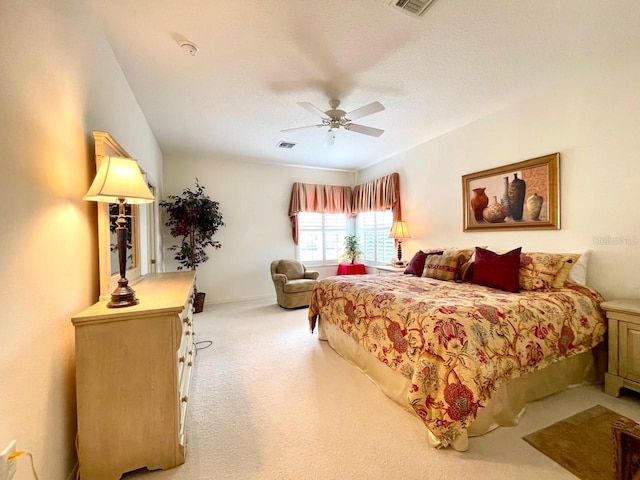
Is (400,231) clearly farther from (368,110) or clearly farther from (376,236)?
(368,110)

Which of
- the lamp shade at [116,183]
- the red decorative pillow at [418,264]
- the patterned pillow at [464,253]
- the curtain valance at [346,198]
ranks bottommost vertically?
the red decorative pillow at [418,264]

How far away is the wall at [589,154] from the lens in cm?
239

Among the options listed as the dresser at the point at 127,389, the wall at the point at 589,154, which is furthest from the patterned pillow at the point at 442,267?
the dresser at the point at 127,389

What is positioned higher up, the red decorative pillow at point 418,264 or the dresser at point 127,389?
the red decorative pillow at point 418,264

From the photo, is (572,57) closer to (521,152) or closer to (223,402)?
(521,152)

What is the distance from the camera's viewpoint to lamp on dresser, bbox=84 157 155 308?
148 centimetres

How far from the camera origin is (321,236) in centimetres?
627

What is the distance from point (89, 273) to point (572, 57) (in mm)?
4018

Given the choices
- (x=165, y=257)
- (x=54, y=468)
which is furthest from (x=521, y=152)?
(x=165, y=257)

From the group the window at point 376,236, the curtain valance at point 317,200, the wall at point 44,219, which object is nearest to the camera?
the wall at point 44,219

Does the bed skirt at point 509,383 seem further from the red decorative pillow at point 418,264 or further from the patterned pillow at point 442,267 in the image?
the red decorative pillow at point 418,264

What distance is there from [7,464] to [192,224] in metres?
4.10

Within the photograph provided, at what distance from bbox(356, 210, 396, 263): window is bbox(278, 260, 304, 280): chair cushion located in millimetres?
1613

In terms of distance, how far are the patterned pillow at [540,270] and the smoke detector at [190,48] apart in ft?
11.2
